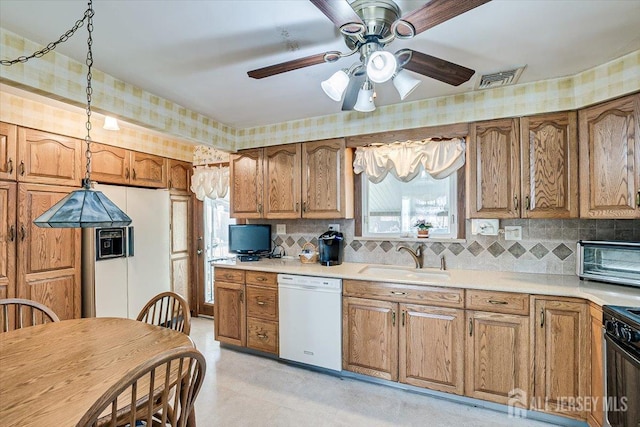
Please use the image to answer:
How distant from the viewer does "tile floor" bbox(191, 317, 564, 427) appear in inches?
83.0

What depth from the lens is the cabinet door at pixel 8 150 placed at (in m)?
2.44

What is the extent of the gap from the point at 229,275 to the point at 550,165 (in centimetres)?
296

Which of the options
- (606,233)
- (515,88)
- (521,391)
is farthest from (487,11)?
(521,391)

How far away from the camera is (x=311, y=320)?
109 inches

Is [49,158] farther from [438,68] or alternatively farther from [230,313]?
[438,68]

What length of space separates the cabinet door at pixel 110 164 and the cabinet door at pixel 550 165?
3809mm

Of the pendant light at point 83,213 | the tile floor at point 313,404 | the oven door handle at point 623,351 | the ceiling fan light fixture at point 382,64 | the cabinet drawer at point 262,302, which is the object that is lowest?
the tile floor at point 313,404

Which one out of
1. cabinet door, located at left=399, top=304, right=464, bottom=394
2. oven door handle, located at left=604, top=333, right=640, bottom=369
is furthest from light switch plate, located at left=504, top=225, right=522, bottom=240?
oven door handle, located at left=604, top=333, right=640, bottom=369

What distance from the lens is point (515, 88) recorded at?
7.89 feet

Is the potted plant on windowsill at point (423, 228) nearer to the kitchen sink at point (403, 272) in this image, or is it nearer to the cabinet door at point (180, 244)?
the kitchen sink at point (403, 272)

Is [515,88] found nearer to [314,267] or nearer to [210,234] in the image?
[314,267]

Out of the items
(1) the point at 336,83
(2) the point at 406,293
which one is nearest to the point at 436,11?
(1) the point at 336,83

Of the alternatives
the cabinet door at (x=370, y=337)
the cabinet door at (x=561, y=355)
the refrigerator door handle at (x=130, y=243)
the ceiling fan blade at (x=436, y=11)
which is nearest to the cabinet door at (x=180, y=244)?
the refrigerator door handle at (x=130, y=243)

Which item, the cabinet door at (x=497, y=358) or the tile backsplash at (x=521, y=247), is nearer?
the cabinet door at (x=497, y=358)
